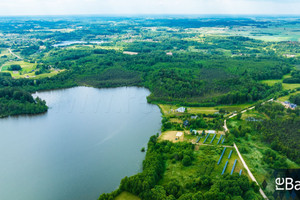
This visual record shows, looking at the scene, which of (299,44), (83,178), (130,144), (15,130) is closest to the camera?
(83,178)

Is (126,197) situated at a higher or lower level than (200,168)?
lower

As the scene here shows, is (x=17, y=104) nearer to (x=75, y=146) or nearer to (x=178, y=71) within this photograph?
(x=75, y=146)

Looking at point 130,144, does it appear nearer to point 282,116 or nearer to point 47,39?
point 282,116

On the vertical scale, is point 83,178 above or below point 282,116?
below

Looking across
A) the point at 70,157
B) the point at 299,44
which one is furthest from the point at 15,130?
the point at 299,44

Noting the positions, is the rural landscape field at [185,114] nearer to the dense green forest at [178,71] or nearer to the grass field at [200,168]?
the grass field at [200,168]

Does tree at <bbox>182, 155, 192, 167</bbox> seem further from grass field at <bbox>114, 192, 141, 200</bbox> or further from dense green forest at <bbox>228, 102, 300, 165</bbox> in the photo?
dense green forest at <bbox>228, 102, 300, 165</bbox>
